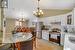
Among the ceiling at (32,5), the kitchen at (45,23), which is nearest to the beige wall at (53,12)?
the kitchen at (45,23)

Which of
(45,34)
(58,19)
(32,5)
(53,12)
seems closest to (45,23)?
(45,34)

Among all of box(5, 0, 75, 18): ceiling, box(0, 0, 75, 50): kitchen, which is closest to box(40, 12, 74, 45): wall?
box(0, 0, 75, 50): kitchen

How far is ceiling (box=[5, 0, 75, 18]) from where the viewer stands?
10900 mm

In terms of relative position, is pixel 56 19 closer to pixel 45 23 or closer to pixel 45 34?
pixel 45 34

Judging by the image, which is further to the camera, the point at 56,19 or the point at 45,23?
the point at 45,23

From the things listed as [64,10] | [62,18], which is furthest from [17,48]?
[64,10]

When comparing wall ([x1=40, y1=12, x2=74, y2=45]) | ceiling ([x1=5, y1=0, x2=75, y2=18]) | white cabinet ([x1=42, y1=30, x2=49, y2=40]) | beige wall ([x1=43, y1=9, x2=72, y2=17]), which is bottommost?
white cabinet ([x1=42, y1=30, x2=49, y2=40])

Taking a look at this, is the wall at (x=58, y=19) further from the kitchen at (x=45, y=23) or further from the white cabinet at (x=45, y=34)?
the white cabinet at (x=45, y=34)

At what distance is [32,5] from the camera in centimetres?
1228

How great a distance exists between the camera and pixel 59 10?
1308cm

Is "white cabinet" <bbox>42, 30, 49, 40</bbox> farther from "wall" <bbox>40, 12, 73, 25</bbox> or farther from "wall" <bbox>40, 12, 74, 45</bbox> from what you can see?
"wall" <bbox>40, 12, 73, 25</bbox>

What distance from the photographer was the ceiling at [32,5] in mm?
10900

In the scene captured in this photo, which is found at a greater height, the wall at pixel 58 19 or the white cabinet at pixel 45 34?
the wall at pixel 58 19

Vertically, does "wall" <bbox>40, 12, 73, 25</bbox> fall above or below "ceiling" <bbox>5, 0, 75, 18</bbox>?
below
